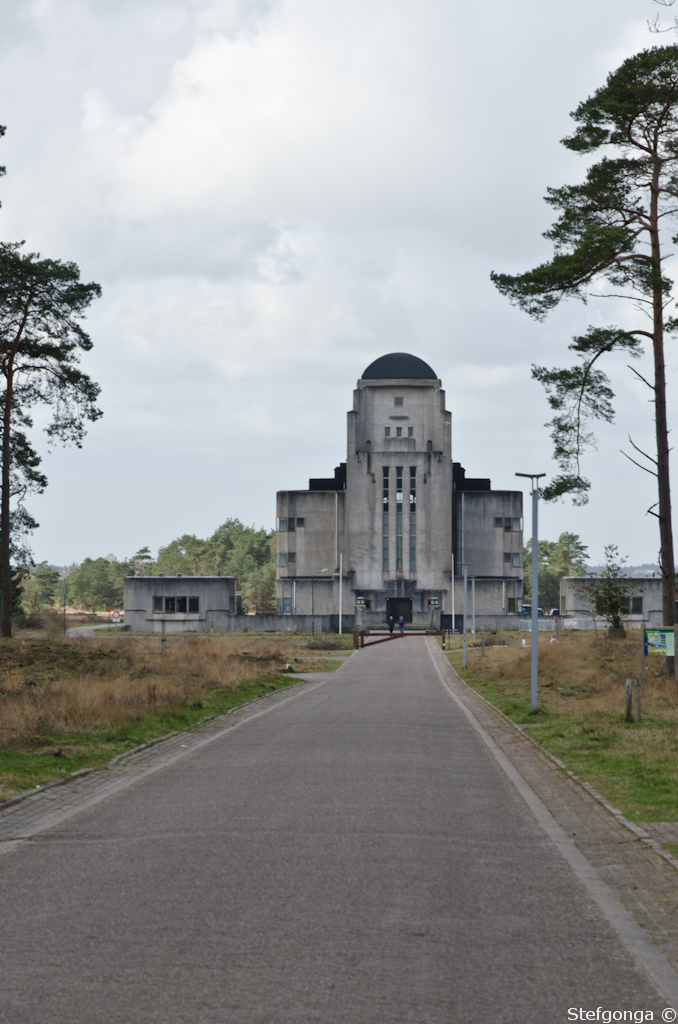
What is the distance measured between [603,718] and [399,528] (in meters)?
76.0

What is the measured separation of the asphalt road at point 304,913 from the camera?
5.20 metres

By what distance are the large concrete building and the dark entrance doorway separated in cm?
10

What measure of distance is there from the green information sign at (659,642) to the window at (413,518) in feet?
240

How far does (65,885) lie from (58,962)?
6.03 feet

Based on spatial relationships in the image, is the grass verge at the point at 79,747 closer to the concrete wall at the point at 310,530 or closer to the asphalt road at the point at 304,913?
the asphalt road at the point at 304,913

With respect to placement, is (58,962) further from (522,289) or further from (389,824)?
(522,289)

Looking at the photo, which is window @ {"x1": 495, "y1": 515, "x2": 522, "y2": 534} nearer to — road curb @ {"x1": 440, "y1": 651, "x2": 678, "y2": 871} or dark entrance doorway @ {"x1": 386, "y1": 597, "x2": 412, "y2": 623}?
dark entrance doorway @ {"x1": 386, "y1": 597, "x2": 412, "y2": 623}

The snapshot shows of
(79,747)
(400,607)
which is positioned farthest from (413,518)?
(79,747)

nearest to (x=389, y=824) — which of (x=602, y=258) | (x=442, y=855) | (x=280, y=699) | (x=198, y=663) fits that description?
(x=442, y=855)

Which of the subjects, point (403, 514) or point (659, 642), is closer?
point (659, 642)

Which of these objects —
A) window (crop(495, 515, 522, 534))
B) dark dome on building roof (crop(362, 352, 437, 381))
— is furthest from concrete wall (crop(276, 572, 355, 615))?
dark dome on building roof (crop(362, 352, 437, 381))

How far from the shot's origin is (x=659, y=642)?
2222 centimetres

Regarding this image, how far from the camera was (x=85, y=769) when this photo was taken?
45.5ft

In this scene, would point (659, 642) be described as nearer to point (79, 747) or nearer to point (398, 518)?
point (79, 747)
